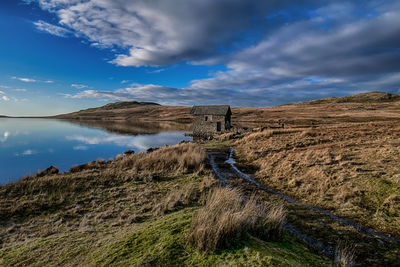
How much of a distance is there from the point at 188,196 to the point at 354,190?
737 centimetres

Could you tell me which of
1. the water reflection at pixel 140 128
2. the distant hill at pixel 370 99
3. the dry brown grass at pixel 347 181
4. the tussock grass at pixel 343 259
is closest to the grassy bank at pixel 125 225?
the tussock grass at pixel 343 259

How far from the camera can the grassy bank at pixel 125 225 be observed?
3498mm

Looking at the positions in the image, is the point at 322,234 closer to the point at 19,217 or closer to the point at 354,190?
the point at 354,190

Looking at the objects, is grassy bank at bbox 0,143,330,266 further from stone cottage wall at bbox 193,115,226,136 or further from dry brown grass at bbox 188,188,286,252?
stone cottage wall at bbox 193,115,226,136

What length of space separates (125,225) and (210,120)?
39.2m

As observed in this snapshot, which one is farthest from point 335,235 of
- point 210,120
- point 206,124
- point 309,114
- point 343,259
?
point 309,114

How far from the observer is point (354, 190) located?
351 inches

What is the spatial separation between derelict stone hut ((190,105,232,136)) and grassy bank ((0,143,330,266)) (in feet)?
98.9

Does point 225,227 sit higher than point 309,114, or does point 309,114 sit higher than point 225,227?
point 309,114

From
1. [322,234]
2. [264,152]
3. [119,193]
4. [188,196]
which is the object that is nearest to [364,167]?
[322,234]

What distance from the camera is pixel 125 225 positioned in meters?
6.00

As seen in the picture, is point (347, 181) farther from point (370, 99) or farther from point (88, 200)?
point (370, 99)

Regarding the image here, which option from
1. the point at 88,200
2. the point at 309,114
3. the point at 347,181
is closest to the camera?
the point at 88,200

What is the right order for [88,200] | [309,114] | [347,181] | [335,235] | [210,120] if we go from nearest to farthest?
1. [335,235]
2. [88,200]
3. [347,181]
4. [210,120]
5. [309,114]
